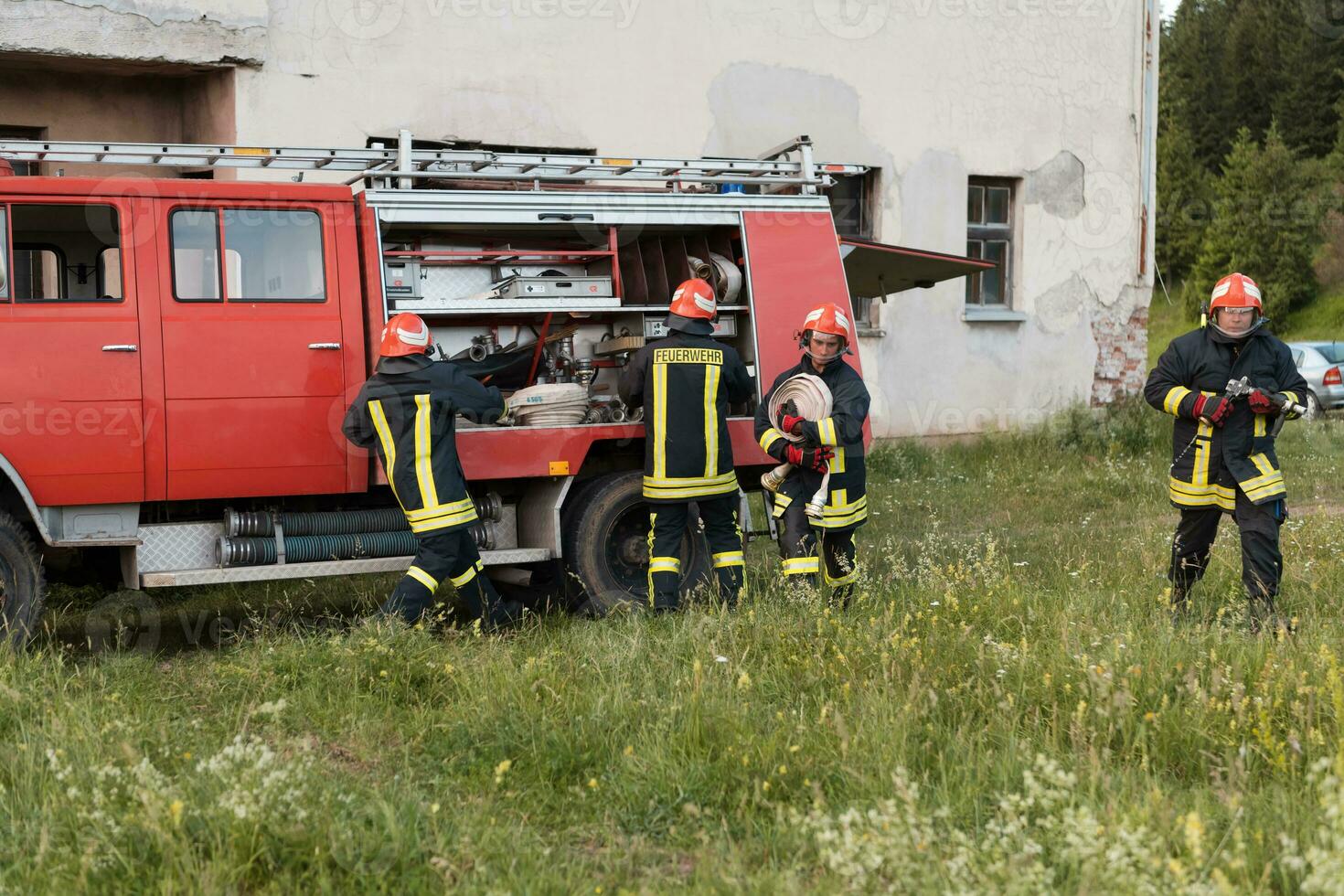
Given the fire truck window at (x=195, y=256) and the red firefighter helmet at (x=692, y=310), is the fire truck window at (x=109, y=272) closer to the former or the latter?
the fire truck window at (x=195, y=256)

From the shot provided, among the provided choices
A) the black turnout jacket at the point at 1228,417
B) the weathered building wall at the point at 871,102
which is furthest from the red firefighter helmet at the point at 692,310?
the weathered building wall at the point at 871,102

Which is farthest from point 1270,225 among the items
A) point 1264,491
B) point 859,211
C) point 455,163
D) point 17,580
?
point 17,580

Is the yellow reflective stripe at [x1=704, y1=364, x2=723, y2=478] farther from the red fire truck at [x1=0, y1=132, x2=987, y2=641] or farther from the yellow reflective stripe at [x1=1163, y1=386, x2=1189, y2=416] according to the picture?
the yellow reflective stripe at [x1=1163, y1=386, x2=1189, y2=416]

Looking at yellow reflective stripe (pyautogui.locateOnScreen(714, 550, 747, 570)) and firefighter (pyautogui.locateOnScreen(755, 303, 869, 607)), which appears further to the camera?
yellow reflective stripe (pyautogui.locateOnScreen(714, 550, 747, 570))

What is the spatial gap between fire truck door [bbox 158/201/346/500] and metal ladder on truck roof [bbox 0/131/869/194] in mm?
334

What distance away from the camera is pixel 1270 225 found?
37.7m

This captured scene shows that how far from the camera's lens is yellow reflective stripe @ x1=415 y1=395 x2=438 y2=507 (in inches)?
240

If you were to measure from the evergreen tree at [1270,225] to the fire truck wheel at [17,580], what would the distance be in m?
36.9

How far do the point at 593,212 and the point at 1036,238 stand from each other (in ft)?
27.5

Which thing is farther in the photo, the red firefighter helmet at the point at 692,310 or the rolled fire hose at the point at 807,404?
the red firefighter helmet at the point at 692,310

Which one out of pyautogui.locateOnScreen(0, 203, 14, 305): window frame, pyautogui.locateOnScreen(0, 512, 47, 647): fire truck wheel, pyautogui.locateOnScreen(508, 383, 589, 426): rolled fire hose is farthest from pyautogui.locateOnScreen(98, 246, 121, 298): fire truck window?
pyautogui.locateOnScreen(508, 383, 589, 426): rolled fire hose

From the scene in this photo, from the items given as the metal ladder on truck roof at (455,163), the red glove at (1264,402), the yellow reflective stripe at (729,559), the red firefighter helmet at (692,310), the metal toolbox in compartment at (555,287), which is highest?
the metal ladder on truck roof at (455,163)

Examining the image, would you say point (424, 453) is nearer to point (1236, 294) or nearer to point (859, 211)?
point (1236, 294)

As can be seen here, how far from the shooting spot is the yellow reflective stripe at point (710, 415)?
22.2ft
